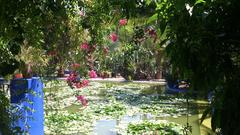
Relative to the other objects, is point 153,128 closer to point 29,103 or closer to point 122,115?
point 122,115

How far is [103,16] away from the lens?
4.29m

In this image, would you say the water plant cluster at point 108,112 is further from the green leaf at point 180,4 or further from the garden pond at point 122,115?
the green leaf at point 180,4

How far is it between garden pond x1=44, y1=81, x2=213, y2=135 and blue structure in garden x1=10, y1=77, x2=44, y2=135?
8.2 inches

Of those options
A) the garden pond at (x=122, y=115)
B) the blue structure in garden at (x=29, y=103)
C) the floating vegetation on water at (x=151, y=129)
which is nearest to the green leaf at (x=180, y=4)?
the blue structure in garden at (x=29, y=103)

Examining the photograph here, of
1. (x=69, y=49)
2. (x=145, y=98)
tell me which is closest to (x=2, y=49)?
(x=69, y=49)

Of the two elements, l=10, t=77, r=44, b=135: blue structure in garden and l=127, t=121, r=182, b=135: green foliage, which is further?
Result: l=127, t=121, r=182, b=135: green foliage

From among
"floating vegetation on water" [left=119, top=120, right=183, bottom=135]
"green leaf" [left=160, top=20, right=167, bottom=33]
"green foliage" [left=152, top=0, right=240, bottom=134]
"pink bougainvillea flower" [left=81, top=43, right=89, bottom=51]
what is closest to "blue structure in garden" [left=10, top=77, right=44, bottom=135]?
"pink bougainvillea flower" [left=81, top=43, right=89, bottom=51]

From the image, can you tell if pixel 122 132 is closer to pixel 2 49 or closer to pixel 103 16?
pixel 103 16

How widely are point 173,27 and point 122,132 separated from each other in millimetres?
6518

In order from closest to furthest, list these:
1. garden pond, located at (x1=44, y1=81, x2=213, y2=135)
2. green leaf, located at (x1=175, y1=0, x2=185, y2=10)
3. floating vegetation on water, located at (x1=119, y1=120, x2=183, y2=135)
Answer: green leaf, located at (x1=175, y1=0, x2=185, y2=10)
floating vegetation on water, located at (x1=119, y1=120, x2=183, y2=135)
garden pond, located at (x1=44, y1=81, x2=213, y2=135)

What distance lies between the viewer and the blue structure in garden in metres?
5.26

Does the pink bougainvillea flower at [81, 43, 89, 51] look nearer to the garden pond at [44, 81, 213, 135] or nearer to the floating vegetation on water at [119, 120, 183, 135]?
the garden pond at [44, 81, 213, 135]

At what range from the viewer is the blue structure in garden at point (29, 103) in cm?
526

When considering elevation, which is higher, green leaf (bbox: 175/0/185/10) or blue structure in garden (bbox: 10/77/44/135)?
green leaf (bbox: 175/0/185/10)
